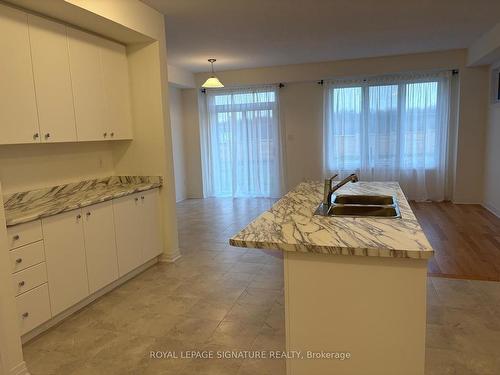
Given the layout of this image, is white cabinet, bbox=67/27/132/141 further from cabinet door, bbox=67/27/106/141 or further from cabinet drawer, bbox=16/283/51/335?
cabinet drawer, bbox=16/283/51/335

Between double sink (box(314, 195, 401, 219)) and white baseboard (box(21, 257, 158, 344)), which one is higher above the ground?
double sink (box(314, 195, 401, 219))

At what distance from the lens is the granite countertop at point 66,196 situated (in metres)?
2.58

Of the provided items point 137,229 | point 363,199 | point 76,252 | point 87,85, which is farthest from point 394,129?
point 76,252

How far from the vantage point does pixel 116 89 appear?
372 centimetres

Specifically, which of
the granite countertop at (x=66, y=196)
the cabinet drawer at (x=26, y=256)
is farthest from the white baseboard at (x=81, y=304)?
the granite countertop at (x=66, y=196)

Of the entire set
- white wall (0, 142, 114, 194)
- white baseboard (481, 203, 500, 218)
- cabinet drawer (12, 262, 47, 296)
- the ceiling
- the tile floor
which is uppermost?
the ceiling

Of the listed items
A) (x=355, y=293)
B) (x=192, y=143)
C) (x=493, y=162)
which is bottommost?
(x=355, y=293)

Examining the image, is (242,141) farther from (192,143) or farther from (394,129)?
(394,129)

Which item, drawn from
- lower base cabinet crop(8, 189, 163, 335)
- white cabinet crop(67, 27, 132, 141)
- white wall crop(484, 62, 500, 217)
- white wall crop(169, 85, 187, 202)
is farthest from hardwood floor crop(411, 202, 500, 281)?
white wall crop(169, 85, 187, 202)

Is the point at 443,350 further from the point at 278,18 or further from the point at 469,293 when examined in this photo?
the point at 278,18

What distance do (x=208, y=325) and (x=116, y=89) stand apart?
8.09 feet

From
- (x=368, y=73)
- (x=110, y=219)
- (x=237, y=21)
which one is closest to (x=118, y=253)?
(x=110, y=219)

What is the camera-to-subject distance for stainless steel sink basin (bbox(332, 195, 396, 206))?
8.88 ft

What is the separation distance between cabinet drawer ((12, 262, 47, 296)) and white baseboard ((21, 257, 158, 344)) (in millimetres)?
325
